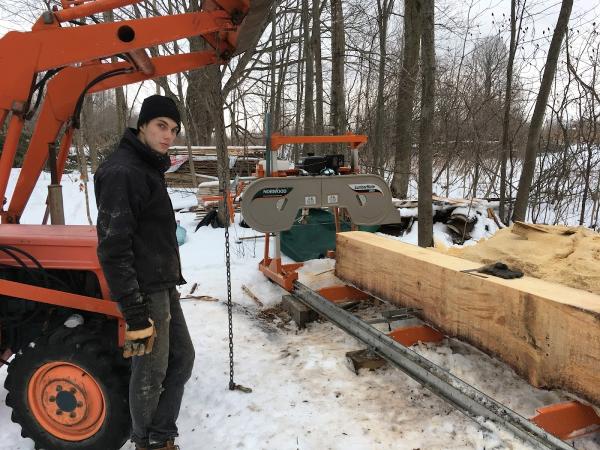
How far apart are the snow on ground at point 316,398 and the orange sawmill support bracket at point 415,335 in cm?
9

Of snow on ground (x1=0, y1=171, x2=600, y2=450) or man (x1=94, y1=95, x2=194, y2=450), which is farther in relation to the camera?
snow on ground (x1=0, y1=171, x2=600, y2=450)

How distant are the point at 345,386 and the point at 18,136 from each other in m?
3.03

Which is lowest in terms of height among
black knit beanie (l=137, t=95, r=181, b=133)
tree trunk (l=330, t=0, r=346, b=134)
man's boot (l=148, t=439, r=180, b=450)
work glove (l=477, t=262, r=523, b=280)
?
man's boot (l=148, t=439, r=180, b=450)

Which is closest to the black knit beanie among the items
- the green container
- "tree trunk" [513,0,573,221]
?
the green container

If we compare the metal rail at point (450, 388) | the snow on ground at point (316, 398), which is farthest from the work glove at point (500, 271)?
the metal rail at point (450, 388)

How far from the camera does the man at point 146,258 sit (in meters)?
2.32

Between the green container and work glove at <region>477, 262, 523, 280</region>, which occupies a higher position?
work glove at <region>477, 262, 523, 280</region>

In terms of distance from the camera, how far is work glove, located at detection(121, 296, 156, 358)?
2.35 m

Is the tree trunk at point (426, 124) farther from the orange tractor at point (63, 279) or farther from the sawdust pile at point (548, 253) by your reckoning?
the orange tractor at point (63, 279)

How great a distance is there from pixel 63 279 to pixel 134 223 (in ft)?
3.95

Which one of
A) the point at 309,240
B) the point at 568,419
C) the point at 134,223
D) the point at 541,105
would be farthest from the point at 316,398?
→ the point at 541,105

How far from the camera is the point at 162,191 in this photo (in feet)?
8.55

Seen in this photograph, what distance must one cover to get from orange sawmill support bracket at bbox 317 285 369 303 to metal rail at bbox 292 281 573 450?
0.75 metres

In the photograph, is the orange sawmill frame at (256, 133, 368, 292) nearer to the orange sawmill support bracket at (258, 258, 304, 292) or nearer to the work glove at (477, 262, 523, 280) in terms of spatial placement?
the orange sawmill support bracket at (258, 258, 304, 292)
